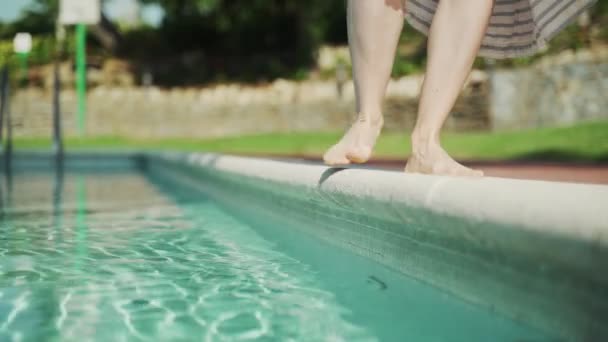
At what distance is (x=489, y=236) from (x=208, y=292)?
72 cm

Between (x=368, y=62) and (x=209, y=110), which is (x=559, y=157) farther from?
(x=209, y=110)

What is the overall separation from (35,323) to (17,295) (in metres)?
0.27

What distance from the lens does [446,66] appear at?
191cm

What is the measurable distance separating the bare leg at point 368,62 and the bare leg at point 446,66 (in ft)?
0.60

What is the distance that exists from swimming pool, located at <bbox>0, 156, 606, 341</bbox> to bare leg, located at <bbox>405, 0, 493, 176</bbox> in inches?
10.9

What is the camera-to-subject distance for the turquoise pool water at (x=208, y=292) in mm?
1293

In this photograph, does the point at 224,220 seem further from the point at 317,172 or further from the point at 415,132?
the point at 415,132

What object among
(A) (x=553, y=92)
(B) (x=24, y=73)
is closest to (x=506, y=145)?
(A) (x=553, y=92)

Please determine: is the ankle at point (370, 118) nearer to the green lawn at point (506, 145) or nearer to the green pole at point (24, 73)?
the green lawn at point (506, 145)

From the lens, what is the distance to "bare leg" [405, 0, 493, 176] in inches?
73.9

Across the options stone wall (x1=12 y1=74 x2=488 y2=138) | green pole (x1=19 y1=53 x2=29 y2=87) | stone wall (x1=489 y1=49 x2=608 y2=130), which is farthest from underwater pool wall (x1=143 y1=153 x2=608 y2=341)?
green pole (x1=19 y1=53 x2=29 y2=87)

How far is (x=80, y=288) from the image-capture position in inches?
65.0

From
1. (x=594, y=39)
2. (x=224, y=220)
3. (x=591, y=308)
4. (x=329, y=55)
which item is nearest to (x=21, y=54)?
(x=329, y=55)

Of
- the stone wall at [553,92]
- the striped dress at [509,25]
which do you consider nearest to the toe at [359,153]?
the striped dress at [509,25]
